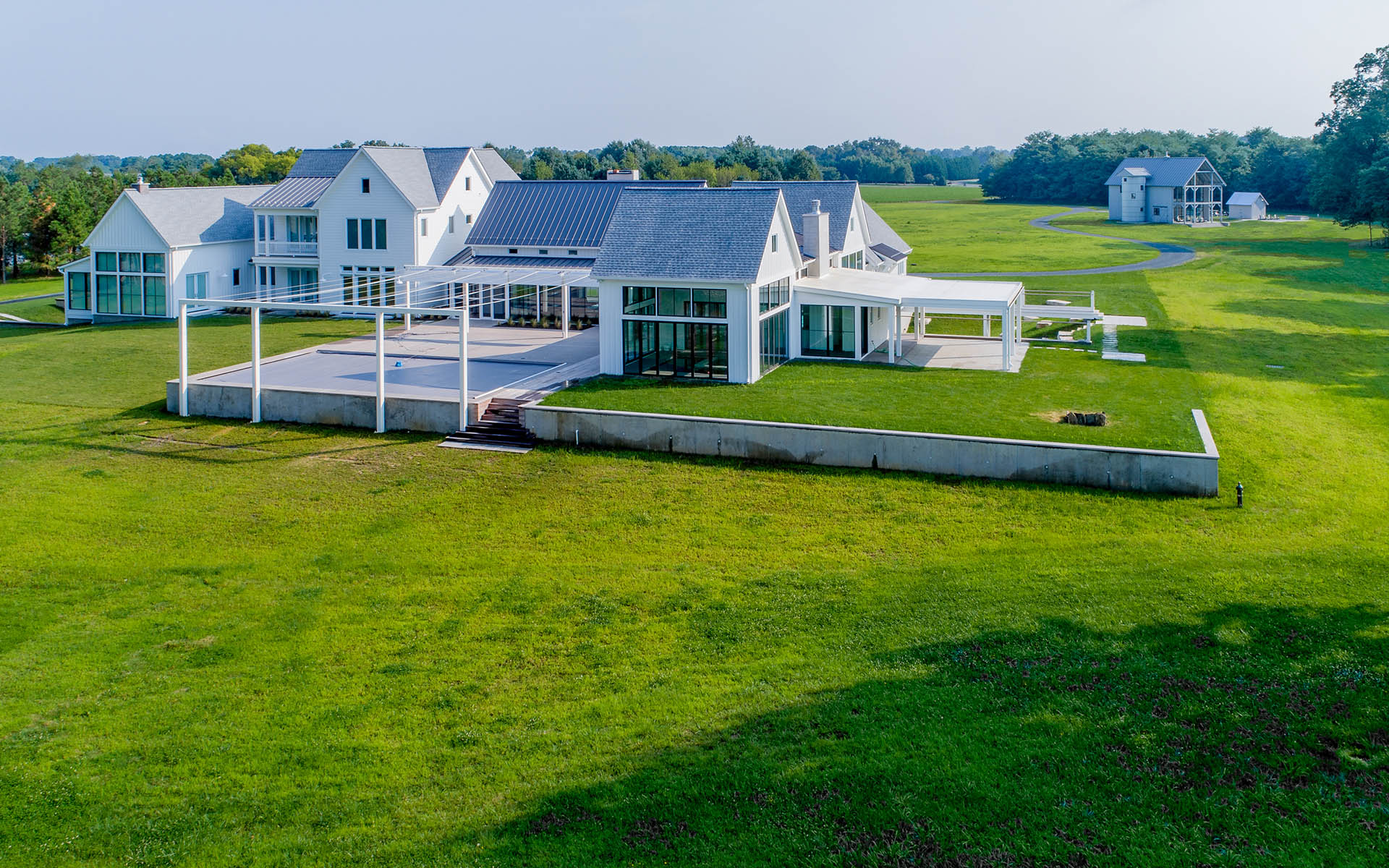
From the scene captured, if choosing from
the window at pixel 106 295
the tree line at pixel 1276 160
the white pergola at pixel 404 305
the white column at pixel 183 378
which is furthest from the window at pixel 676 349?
the tree line at pixel 1276 160

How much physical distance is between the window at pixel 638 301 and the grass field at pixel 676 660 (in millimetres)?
6696

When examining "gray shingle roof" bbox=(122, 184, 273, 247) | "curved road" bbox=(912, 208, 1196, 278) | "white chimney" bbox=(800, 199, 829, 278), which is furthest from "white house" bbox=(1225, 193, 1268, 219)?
"gray shingle roof" bbox=(122, 184, 273, 247)

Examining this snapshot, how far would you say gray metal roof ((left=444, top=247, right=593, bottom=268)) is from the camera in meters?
42.1

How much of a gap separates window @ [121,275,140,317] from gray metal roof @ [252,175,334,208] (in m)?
5.89

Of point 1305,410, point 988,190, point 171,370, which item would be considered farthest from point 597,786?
point 988,190

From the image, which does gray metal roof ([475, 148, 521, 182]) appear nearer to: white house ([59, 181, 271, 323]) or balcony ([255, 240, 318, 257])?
balcony ([255, 240, 318, 257])

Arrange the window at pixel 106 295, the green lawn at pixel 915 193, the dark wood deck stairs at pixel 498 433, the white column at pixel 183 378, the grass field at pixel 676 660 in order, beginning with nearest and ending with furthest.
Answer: the grass field at pixel 676 660
the dark wood deck stairs at pixel 498 433
the white column at pixel 183 378
the window at pixel 106 295
the green lawn at pixel 915 193

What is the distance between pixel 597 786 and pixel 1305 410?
2428cm

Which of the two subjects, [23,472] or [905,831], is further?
[23,472]

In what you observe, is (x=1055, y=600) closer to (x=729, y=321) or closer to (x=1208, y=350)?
(x=729, y=321)

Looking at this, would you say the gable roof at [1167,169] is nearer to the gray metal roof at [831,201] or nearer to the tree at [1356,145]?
the tree at [1356,145]

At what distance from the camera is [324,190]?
45906 millimetres

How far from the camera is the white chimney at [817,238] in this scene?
119ft

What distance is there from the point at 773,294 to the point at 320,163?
27.1 metres
